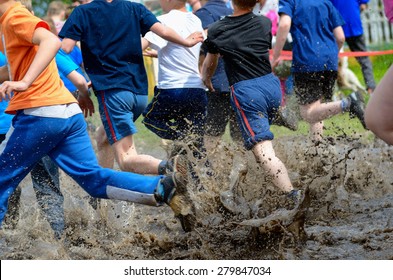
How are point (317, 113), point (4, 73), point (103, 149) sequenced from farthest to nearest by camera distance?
point (317, 113), point (103, 149), point (4, 73)

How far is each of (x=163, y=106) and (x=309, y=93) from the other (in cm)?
181

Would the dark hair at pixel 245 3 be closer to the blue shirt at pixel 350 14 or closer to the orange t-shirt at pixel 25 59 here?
the orange t-shirt at pixel 25 59

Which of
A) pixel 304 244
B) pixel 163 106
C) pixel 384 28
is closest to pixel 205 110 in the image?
pixel 163 106

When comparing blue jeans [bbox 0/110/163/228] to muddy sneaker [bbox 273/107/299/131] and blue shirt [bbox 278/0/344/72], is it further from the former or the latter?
blue shirt [bbox 278/0/344/72]

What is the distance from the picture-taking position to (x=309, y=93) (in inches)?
330

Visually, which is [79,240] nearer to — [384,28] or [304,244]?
[304,244]

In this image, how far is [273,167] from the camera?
251 inches

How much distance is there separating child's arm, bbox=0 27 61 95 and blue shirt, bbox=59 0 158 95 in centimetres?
140

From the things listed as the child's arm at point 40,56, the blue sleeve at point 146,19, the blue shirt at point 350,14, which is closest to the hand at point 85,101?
the blue sleeve at point 146,19

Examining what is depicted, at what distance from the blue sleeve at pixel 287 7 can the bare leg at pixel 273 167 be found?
2.08 meters

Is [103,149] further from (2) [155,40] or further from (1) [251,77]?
(1) [251,77]

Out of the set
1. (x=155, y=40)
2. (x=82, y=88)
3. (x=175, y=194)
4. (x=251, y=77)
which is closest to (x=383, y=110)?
(x=175, y=194)

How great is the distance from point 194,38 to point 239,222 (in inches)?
65.5

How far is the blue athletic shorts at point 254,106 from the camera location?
6453 mm
